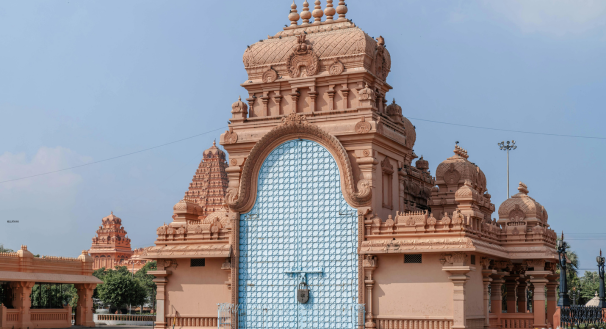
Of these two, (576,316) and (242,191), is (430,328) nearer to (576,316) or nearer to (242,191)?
(576,316)

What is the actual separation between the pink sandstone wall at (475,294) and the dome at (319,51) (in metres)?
8.49

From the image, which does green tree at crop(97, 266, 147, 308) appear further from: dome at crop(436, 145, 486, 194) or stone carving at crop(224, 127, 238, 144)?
dome at crop(436, 145, 486, 194)

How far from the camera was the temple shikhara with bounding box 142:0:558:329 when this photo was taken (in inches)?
1011

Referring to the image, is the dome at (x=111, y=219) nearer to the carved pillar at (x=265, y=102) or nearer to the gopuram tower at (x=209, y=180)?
the gopuram tower at (x=209, y=180)

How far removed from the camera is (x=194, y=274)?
94.9 ft

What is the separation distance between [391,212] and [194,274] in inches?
304

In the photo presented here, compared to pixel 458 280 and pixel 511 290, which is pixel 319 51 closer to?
pixel 458 280

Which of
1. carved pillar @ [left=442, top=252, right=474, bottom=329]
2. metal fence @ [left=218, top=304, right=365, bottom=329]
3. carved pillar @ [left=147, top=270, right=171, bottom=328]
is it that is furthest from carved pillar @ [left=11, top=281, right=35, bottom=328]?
carved pillar @ [left=442, top=252, right=474, bottom=329]

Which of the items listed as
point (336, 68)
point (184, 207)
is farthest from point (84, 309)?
point (336, 68)


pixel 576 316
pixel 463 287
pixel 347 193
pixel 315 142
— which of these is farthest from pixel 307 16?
pixel 576 316

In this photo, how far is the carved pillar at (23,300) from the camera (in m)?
33.4

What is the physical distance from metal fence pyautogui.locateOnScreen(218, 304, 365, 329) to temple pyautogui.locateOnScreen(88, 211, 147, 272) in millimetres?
69872

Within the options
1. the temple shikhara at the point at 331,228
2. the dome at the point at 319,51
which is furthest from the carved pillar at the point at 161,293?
the dome at the point at 319,51

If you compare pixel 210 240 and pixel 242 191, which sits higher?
pixel 242 191
